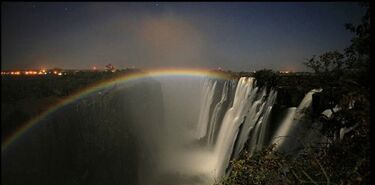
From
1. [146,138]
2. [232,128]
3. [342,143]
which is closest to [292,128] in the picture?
[342,143]

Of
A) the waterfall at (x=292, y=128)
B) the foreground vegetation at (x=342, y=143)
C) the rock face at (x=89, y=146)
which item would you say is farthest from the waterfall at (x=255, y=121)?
the rock face at (x=89, y=146)

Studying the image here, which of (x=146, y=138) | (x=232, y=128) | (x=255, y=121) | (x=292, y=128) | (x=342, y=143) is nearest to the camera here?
(x=342, y=143)

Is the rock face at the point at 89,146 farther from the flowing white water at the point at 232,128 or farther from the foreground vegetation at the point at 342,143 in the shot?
the foreground vegetation at the point at 342,143

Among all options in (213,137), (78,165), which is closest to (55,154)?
(78,165)

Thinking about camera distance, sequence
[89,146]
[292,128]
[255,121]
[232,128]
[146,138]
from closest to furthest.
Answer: [292,128], [255,121], [89,146], [232,128], [146,138]

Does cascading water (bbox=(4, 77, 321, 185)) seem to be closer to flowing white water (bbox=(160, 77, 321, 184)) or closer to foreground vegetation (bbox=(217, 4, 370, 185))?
flowing white water (bbox=(160, 77, 321, 184))

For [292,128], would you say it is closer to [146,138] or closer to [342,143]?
[342,143]

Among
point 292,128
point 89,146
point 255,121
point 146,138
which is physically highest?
point 255,121

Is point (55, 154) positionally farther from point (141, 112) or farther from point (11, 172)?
point (141, 112)
